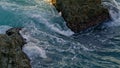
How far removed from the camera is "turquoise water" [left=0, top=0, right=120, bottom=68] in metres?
10.0

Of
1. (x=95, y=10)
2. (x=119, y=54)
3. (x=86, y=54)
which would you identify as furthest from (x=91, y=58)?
(x=95, y=10)

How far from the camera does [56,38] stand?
11625 millimetres

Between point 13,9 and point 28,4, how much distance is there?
3.21ft

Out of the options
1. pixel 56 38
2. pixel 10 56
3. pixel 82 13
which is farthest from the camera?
pixel 82 13

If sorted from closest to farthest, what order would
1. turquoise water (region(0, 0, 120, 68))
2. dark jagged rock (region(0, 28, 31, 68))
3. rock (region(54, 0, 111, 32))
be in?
dark jagged rock (region(0, 28, 31, 68))
turquoise water (region(0, 0, 120, 68))
rock (region(54, 0, 111, 32))

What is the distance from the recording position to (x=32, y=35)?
38.2ft

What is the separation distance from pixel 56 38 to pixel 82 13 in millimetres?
1869

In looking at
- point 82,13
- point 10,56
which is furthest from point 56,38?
point 10,56

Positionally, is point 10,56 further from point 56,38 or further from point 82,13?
point 82,13

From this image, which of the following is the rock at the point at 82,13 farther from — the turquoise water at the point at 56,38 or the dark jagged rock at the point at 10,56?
the dark jagged rock at the point at 10,56

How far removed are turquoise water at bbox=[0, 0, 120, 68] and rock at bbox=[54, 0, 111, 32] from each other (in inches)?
11.1

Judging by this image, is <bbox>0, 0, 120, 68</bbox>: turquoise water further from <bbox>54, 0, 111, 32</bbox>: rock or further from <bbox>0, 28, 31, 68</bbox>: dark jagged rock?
<bbox>0, 28, 31, 68</bbox>: dark jagged rock

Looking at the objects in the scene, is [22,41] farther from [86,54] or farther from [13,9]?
[13,9]

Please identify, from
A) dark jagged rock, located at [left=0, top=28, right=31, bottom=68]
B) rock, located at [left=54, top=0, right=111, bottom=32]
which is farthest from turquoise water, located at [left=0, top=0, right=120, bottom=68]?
dark jagged rock, located at [left=0, top=28, right=31, bottom=68]
